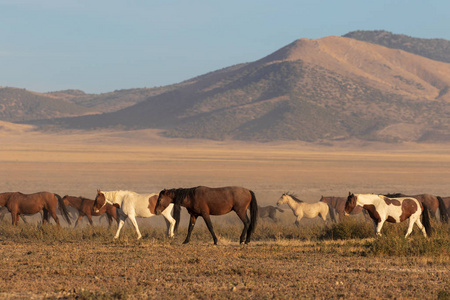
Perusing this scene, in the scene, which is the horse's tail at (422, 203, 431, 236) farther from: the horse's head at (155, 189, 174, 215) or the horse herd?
the horse's head at (155, 189, 174, 215)

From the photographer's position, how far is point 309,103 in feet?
472

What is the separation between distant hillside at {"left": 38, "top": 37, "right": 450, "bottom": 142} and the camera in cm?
12988

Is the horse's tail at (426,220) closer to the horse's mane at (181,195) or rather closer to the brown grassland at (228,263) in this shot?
the brown grassland at (228,263)

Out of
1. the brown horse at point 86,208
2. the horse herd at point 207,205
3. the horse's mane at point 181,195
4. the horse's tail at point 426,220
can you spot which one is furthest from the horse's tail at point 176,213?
the horse's tail at point 426,220

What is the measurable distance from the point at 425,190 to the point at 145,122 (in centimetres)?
11868

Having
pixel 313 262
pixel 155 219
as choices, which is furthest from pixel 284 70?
pixel 313 262

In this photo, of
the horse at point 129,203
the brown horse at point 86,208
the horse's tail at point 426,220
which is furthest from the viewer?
the brown horse at point 86,208

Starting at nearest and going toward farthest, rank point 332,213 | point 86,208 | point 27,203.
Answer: point 27,203 < point 86,208 < point 332,213

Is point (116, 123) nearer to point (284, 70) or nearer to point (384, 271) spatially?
point (284, 70)

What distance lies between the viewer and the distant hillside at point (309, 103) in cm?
12988

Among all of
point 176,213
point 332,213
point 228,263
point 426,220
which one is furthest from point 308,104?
point 228,263

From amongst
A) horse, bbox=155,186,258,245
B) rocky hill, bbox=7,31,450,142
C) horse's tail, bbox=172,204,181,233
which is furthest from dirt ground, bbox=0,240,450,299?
rocky hill, bbox=7,31,450,142

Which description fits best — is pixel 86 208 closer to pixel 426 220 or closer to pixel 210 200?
pixel 210 200

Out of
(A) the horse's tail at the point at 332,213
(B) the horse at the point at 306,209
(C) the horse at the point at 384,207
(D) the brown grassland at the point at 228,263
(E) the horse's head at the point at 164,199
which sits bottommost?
(A) the horse's tail at the point at 332,213
